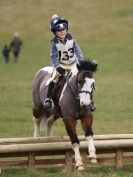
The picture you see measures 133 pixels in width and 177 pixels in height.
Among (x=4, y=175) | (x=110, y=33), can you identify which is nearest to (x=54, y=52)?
(x=4, y=175)

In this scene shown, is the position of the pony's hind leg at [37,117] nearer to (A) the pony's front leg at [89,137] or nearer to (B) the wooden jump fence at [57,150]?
(B) the wooden jump fence at [57,150]

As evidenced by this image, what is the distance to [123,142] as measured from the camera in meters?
11.1

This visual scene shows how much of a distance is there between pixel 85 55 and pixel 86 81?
103 ft

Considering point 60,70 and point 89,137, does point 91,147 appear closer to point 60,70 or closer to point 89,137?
point 89,137

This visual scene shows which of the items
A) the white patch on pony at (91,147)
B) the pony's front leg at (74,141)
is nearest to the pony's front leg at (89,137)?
the white patch on pony at (91,147)

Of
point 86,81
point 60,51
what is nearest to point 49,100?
point 60,51

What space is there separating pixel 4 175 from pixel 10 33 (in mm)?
41806

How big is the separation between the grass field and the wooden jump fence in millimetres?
346

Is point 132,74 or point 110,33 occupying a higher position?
point 110,33

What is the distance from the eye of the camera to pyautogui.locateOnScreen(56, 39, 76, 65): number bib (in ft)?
38.0

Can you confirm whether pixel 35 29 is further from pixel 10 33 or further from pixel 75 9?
pixel 75 9

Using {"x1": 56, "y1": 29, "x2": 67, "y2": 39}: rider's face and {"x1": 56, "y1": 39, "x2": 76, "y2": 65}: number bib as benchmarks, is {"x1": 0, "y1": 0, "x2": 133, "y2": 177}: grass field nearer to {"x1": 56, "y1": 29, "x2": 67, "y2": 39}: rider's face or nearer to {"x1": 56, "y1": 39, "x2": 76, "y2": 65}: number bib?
{"x1": 56, "y1": 39, "x2": 76, "y2": 65}: number bib

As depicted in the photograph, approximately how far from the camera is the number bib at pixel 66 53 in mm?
11570

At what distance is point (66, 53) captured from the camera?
11.6m
